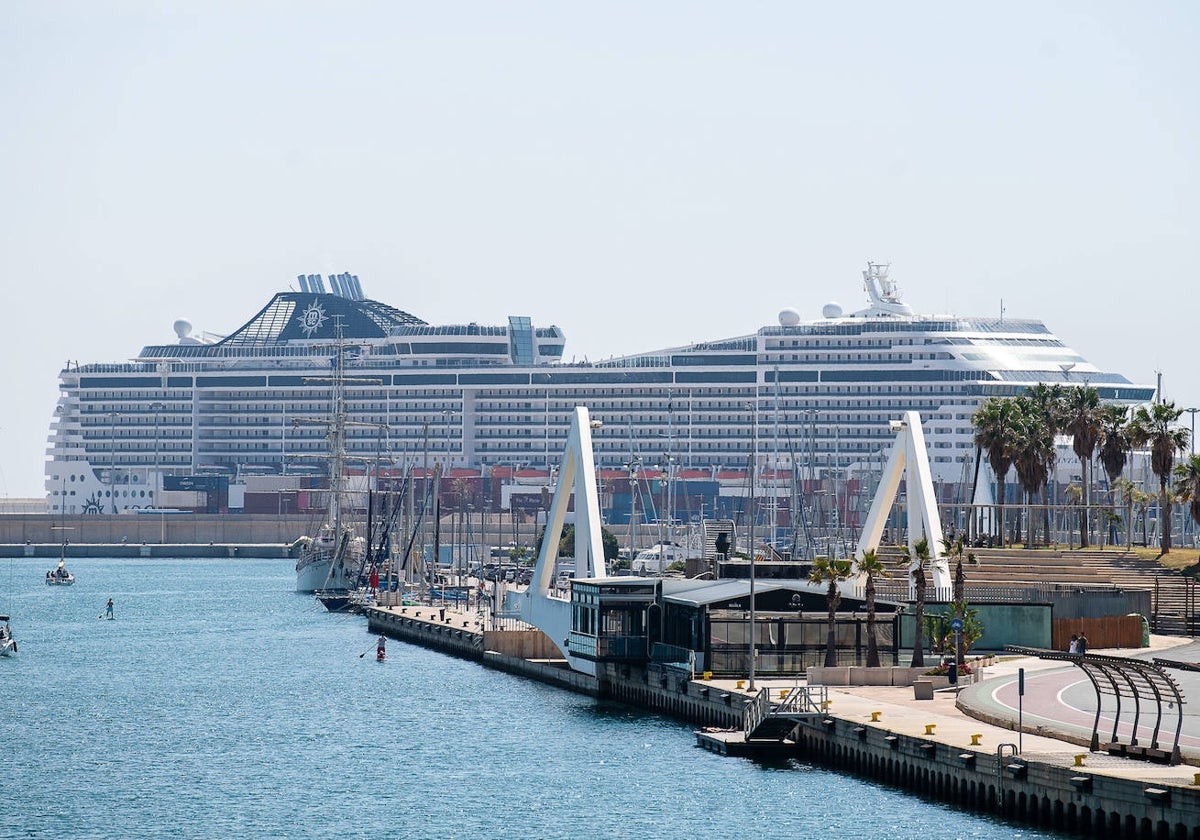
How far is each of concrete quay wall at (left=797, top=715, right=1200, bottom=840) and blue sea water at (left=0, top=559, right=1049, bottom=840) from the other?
548mm

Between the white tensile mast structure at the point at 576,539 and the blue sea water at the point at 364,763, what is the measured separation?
2.39 m

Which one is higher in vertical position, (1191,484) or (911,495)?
(1191,484)

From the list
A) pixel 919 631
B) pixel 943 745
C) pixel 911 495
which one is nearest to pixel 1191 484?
pixel 911 495

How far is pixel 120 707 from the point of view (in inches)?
2682

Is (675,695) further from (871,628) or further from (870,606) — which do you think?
(870,606)

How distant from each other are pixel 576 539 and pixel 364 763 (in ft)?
68.1

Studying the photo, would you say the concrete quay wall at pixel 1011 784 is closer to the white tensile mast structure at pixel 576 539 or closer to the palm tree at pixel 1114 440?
the white tensile mast structure at pixel 576 539

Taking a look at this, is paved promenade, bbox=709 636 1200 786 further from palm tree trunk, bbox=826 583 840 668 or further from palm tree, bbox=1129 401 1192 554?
palm tree, bbox=1129 401 1192 554

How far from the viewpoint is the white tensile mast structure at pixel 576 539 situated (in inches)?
2813

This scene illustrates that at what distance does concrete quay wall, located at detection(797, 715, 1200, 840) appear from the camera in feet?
121

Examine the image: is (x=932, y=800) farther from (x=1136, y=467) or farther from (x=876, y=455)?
(x=876, y=455)

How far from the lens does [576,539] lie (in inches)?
2911

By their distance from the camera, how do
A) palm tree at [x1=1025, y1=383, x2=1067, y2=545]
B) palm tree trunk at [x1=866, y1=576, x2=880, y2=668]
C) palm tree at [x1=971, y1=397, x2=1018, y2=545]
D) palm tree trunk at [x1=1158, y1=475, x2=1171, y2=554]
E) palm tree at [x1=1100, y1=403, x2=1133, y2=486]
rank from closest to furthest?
palm tree trunk at [x1=866, y1=576, x2=880, y2=668], palm tree trunk at [x1=1158, y1=475, x2=1171, y2=554], palm tree at [x1=1100, y1=403, x2=1133, y2=486], palm tree at [x1=971, y1=397, x2=1018, y2=545], palm tree at [x1=1025, y1=383, x2=1067, y2=545]

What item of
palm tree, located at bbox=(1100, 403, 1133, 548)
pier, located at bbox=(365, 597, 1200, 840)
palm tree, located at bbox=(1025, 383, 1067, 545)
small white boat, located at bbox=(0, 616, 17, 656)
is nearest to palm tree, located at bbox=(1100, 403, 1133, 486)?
palm tree, located at bbox=(1100, 403, 1133, 548)
